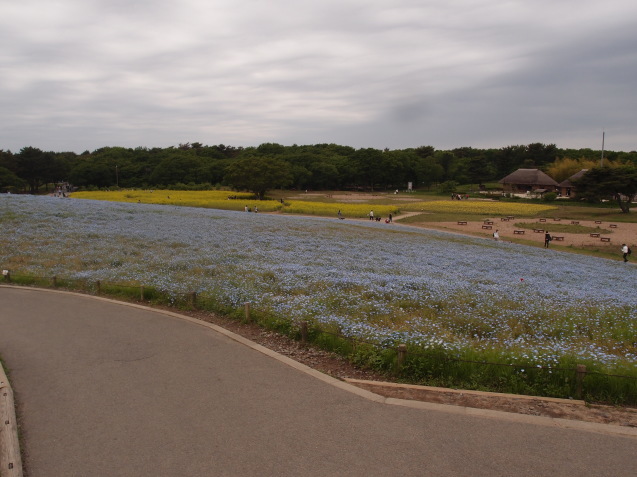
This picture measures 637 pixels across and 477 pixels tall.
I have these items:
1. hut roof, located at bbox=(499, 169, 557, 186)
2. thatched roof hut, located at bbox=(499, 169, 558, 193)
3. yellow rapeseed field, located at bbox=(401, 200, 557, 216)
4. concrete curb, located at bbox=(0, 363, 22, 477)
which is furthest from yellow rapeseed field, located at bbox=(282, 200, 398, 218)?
concrete curb, located at bbox=(0, 363, 22, 477)

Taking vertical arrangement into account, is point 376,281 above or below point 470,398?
above

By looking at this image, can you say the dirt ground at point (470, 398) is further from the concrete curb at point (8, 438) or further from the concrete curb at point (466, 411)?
the concrete curb at point (8, 438)

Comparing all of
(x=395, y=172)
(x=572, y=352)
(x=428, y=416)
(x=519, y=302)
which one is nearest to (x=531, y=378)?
(x=572, y=352)

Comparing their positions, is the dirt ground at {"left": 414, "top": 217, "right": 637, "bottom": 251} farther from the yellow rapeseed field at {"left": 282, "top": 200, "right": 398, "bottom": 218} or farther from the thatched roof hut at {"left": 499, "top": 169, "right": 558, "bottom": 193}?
the thatched roof hut at {"left": 499, "top": 169, "right": 558, "bottom": 193}

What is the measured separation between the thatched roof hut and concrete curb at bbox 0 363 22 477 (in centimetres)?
11444

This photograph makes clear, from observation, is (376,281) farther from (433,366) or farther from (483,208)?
(483,208)

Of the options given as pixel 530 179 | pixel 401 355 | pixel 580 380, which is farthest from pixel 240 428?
pixel 530 179

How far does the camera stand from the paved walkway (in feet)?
19.4

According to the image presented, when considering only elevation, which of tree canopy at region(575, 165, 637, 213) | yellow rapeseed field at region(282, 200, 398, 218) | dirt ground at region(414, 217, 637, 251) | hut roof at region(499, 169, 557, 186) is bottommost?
dirt ground at region(414, 217, 637, 251)

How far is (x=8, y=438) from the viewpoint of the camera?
6406 millimetres

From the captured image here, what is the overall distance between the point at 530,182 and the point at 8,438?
11573cm

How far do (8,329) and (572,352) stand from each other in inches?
522

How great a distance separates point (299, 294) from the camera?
13812mm

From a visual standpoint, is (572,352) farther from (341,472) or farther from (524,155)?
(524,155)
